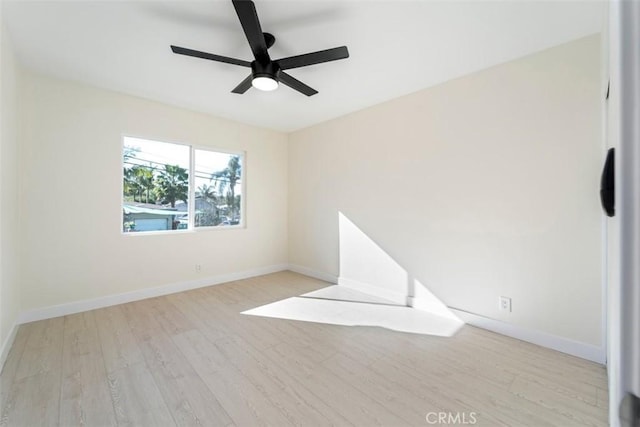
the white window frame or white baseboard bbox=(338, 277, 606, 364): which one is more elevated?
the white window frame

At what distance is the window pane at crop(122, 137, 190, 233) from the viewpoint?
11.3 feet

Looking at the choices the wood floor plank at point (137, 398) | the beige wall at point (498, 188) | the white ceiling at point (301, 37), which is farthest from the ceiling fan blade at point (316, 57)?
the wood floor plank at point (137, 398)

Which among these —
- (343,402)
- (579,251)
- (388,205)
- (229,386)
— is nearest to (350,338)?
(343,402)

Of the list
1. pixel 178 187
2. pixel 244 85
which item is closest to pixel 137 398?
pixel 244 85

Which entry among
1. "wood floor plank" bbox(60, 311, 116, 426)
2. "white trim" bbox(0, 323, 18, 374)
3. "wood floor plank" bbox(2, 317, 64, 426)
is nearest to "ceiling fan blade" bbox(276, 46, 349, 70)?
"wood floor plank" bbox(60, 311, 116, 426)

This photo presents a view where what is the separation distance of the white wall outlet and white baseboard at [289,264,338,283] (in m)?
2.17

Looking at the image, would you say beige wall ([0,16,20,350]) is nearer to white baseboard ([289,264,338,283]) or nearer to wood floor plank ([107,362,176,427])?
wood floor plank ([107,362,176,427])

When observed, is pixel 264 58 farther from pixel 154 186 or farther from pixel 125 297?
pixel 125 297

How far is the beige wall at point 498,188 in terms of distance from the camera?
219 centimetres

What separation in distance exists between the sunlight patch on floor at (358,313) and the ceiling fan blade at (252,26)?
251cm

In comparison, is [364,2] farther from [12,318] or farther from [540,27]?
[12,318]

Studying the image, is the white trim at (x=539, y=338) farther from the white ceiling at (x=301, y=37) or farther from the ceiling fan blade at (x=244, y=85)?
→ the ceiling fan blade at (x=244, y=85)

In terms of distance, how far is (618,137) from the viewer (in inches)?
14.0

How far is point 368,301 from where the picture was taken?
3.43m
